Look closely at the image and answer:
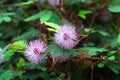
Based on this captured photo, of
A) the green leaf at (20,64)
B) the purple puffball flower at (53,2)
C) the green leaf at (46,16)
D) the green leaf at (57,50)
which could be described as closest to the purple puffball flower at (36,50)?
the green leaf at (57,50)

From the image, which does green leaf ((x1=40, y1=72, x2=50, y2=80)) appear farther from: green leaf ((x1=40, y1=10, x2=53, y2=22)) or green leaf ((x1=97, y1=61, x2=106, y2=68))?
green leaf ((x1=40, y1=10, x2=53, y2=22))

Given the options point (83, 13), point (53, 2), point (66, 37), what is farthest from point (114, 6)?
point (66, 37)

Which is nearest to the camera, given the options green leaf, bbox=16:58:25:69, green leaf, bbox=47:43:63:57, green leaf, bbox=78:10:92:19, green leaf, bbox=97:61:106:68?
green leaf, bbox=47:43:63:57

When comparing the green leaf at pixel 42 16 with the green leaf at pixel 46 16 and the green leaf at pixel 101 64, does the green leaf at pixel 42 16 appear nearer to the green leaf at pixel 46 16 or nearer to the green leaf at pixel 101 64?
the green leaf at pixel 46 16

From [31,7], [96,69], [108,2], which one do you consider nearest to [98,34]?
[108,2]

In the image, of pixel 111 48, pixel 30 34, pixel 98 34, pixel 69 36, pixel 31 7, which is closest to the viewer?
pixel 69 36

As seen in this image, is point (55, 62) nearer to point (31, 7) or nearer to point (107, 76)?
point (107, 76)

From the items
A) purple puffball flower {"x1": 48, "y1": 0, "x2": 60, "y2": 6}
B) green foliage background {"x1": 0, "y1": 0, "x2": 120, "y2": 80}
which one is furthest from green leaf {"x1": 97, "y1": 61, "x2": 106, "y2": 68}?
purple puffball flower {"x1": 48, "y1": 0, "x2": 60, "y2": 6}
